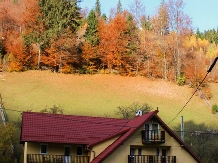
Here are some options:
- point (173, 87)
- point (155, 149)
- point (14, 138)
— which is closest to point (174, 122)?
point (173, 87)

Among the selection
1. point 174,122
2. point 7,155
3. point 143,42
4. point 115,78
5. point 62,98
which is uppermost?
point 143,42

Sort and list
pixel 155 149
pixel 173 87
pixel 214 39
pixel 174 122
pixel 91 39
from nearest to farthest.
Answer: pixel 155 149 < pixel 174 122 < pixel 173 87 < pixel 91 39 < pixel 214 39

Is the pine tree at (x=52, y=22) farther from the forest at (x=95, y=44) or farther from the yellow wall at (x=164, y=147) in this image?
the yellow wall at (x=164, y=147)

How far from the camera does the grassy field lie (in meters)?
49.5

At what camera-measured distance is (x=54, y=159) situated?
89.9 feet

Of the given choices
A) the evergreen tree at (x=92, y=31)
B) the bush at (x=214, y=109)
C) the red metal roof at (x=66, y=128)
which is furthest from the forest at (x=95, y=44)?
the red metal roof at (x=66, y=128)

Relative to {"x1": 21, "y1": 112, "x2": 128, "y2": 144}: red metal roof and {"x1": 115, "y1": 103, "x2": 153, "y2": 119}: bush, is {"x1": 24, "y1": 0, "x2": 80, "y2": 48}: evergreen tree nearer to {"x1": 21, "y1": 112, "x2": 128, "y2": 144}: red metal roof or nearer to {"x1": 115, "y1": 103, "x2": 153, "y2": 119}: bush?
{"x1": 115, "y1": 103, "x2": 153, "y2": 119}: bush

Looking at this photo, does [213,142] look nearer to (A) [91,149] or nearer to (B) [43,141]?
(A) [91,149]

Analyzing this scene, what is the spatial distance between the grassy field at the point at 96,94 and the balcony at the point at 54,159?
17899 mm

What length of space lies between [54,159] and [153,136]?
25.6 feet

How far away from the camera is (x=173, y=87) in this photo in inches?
2387

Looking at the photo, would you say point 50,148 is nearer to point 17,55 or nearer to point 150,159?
point 150,159

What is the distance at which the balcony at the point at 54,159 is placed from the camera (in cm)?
2686

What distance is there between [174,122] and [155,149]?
1964 cm
